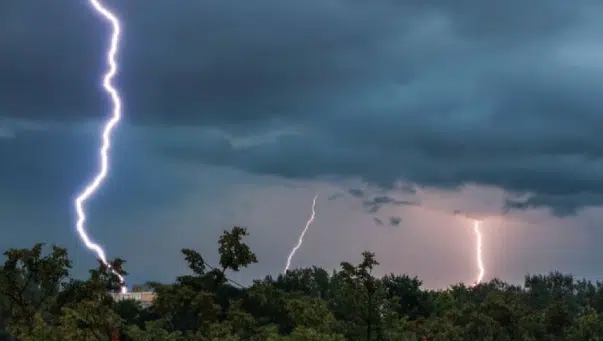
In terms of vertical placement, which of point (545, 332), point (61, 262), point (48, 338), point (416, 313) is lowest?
point (48, 338)

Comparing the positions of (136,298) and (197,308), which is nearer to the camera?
(197,308)

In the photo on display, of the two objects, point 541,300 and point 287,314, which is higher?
point 541,300

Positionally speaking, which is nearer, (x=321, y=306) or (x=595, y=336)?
(x=321, y=306)

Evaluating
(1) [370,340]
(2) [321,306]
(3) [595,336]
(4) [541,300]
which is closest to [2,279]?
(2) [321,306]

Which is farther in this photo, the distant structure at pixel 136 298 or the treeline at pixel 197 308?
the distant structure at pixel 136 298

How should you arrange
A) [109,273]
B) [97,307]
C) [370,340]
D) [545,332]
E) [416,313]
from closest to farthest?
[97,307] < [109,273] < [370,340] < [545,332] < [416,313]

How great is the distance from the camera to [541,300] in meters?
66.8

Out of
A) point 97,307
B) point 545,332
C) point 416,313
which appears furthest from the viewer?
point 416,313

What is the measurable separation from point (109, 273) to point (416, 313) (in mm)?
45820

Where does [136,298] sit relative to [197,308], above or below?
above

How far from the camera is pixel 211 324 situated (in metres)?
14.6

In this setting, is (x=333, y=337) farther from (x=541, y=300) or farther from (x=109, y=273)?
(x=541, y=300)

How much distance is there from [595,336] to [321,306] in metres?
17.1

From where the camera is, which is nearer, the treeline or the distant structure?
the treeline
